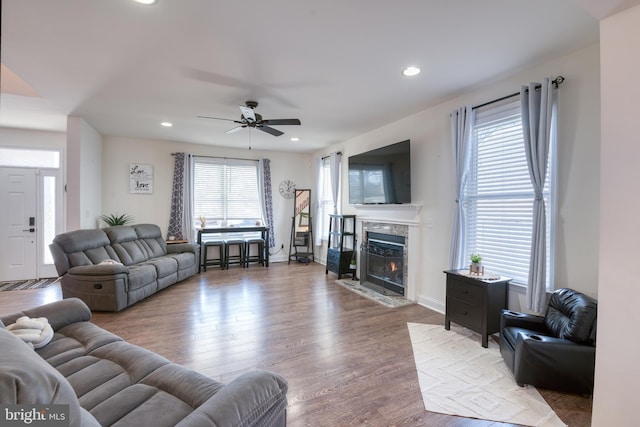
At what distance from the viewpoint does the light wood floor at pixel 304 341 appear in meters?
2.22

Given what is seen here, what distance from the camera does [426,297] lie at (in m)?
4.34

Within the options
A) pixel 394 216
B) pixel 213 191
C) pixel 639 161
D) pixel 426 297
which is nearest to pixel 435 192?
pixel 394 216

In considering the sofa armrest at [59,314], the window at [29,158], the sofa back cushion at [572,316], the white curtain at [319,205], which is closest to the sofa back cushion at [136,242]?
the window at [29,158]

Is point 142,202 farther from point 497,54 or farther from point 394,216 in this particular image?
point 497,54

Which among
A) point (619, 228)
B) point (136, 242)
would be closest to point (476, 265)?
point (619, 228)

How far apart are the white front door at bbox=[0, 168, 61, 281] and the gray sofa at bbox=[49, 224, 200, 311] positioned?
4.95ft

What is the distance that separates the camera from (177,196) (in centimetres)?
652

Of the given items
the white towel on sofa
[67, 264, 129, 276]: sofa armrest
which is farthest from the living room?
the white towel on sofa

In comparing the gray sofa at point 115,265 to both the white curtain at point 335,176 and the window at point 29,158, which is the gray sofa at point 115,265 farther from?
the white curtain at point 335,176

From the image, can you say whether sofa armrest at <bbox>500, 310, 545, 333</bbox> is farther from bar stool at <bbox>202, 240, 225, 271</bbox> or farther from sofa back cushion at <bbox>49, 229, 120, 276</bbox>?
bar stool at <bbox>202, 240, 225, 271</bbox>

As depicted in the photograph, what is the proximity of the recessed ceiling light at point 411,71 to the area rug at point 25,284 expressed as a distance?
6.24 meters

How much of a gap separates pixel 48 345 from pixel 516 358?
3.36 metres

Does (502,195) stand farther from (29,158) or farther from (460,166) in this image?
(29,158)

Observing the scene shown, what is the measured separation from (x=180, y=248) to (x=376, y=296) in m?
3.76
